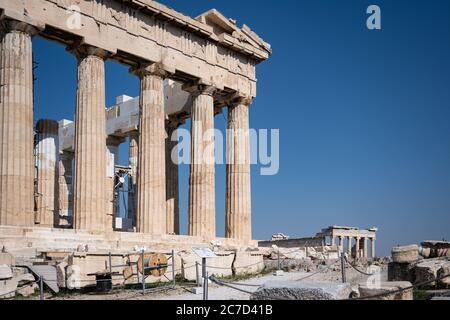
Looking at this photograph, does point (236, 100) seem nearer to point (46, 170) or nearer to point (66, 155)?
point (46, 170)

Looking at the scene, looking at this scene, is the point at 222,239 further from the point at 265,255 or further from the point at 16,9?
the point at 16,9

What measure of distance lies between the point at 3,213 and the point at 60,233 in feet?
7.24

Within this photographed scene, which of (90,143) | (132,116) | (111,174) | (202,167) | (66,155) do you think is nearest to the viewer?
(90,143)

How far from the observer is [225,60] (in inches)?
1267

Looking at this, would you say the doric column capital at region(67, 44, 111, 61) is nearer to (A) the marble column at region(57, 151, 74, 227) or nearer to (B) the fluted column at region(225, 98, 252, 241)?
(B) the fluted column at region(225, 98, 252, 241)

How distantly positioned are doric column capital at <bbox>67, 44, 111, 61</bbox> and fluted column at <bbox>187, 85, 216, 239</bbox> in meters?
6.85

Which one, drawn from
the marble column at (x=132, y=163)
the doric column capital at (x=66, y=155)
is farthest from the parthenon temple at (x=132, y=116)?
the doric column capital at (x=66, y=155)

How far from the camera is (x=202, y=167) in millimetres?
30250

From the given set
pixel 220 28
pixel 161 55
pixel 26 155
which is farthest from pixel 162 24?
pixel 26 155

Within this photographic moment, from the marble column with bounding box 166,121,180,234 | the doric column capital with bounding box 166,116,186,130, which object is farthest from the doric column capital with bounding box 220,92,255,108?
the marble column with bounding box 166,121,180,234

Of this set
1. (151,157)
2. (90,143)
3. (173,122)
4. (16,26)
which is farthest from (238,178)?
(16,26)

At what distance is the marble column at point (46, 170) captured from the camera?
29.7 m

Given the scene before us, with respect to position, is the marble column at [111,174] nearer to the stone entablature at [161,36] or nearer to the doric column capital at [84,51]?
the stone entablature at [161,36]

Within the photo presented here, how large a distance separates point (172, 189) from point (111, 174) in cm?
396
